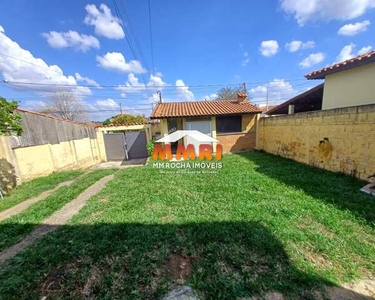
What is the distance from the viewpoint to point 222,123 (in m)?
10.9

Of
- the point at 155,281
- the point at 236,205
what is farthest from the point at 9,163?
the point at 236,205

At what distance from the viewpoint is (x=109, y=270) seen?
2307 mm

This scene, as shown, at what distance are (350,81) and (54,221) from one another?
10133 mm

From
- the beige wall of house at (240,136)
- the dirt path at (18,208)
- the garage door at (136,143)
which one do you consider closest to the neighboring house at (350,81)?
the beige wall of house at (240,136)

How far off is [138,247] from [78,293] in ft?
2.84

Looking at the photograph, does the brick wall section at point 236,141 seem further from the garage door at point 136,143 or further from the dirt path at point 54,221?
the dirt path at point 54,221

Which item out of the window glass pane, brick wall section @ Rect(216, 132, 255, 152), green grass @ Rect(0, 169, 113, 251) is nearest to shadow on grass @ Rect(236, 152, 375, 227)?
brick wall section @ Rect(216, 132, 255, 152)

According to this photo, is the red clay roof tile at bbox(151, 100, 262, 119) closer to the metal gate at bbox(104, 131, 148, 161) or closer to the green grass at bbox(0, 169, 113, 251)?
the metal gate at bbox(104, 131, 148, 161)

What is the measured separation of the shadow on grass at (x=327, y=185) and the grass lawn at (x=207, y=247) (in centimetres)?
4

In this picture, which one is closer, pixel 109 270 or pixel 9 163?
pixel 109 270

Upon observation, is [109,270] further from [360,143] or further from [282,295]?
[360,143]

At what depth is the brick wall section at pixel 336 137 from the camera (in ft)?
15.3

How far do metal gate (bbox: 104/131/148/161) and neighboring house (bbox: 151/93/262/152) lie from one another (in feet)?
8.72

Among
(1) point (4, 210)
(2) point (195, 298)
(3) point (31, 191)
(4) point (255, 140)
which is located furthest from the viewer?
(4) point (255, 140)
